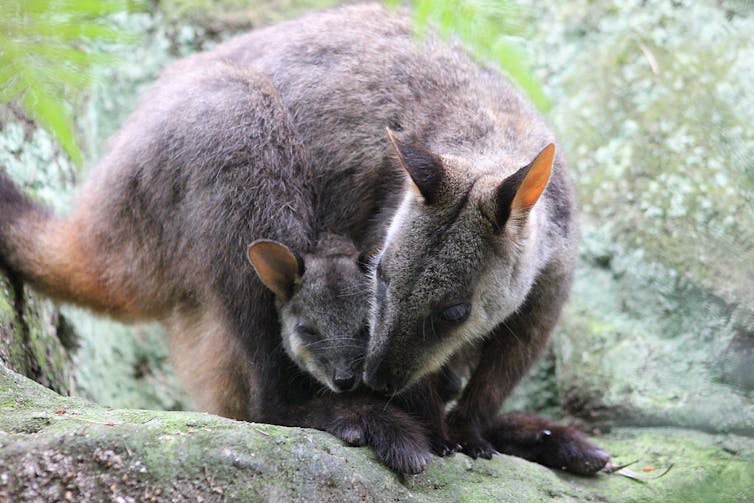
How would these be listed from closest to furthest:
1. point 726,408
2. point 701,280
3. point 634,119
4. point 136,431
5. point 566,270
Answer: point 726,408
point 701,280
point 136,431
point 566,270
point 634,119

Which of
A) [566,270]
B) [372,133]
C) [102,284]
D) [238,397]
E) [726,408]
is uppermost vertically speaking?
[726,408]

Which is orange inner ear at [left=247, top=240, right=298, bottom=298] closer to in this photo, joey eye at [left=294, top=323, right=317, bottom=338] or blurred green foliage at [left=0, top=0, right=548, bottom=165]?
joey eye at [left=294, top=323, right=317, bottom=338]

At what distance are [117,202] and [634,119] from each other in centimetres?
464

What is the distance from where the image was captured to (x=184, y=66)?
616 centimetres

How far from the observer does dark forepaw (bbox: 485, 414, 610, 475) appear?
208 inches

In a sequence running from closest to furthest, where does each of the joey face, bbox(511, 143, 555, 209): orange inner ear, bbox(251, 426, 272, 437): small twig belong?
1. bbox(251, 426, 272, 437): small twig
2. bbox(511, 143, 555, 209): orange inner ear
3. the joey face

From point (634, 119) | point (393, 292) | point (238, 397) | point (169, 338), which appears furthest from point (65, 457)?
point (634, 119)

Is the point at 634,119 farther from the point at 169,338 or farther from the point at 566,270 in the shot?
the point at 169,338

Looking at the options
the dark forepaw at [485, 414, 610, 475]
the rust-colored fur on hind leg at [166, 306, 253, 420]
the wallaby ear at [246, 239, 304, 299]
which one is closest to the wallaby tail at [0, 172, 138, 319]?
the rust-colored fur on hind leg at [166, 306, 253, 420]

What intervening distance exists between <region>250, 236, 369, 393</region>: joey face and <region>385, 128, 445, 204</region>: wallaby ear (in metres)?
0.78

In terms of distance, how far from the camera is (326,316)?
16.0 feet

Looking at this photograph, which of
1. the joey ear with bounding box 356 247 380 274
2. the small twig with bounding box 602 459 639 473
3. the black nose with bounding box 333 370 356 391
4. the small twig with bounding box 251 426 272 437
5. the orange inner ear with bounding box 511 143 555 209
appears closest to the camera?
the small twig with bounding box 251 426 272 437

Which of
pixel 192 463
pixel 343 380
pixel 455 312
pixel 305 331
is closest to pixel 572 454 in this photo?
pixel 455 312

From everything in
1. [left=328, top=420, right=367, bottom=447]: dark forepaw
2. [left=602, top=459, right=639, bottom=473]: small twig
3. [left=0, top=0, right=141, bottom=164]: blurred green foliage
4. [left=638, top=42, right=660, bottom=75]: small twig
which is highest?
[left=0, top=0, right=141, bottom=164]: blurred green foliage
